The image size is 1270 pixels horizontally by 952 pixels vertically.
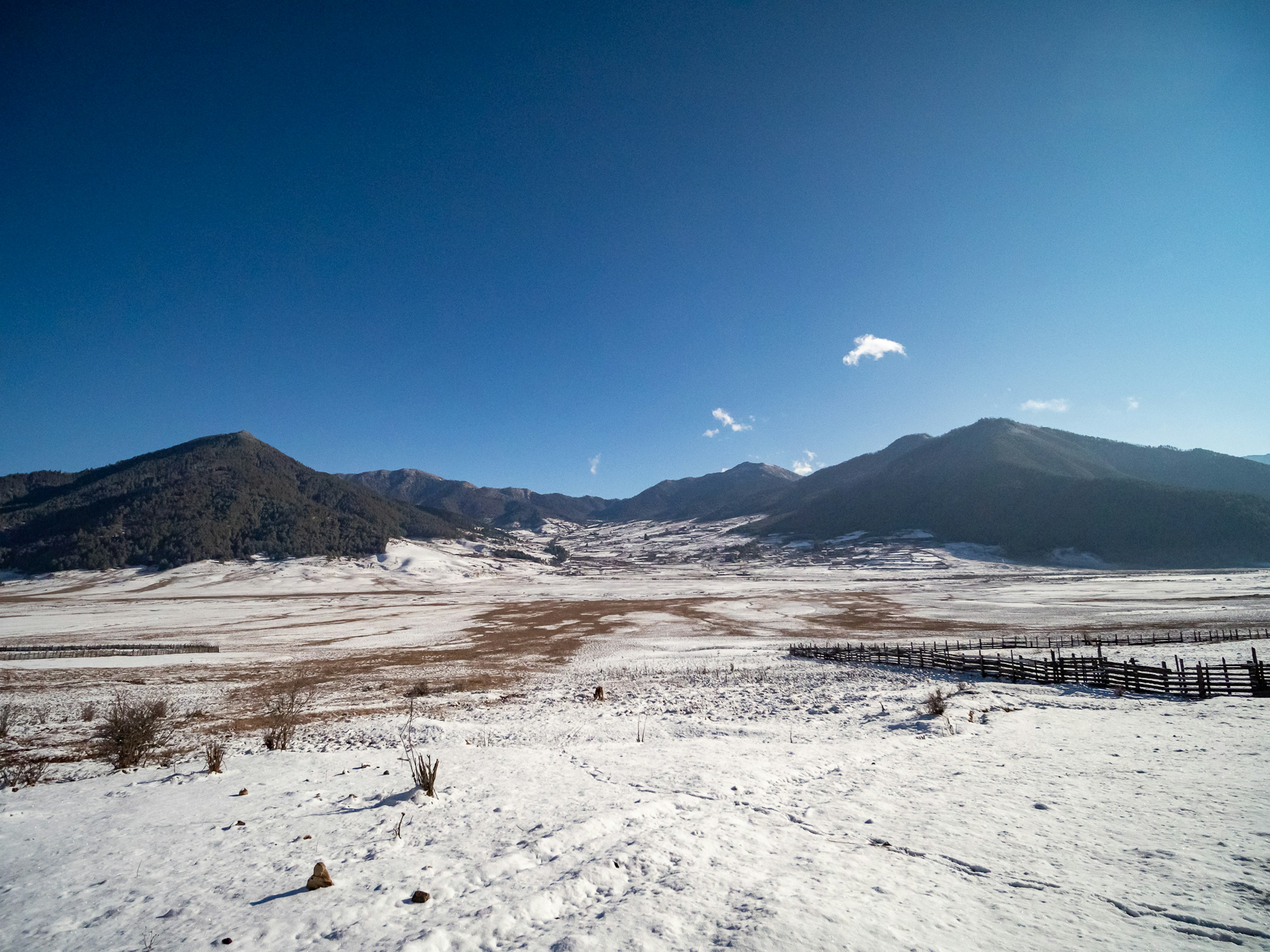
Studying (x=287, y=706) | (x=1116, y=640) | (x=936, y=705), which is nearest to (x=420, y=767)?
(x=287, y=706)

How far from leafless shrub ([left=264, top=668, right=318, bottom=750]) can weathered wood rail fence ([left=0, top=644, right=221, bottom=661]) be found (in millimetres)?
15671

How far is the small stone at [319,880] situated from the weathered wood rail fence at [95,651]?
48.4m

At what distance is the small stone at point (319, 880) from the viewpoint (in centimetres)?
692

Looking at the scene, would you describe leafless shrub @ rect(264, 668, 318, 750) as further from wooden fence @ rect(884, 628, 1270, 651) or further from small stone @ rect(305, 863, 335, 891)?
wooden fence @ rect(884, 628, 1270, 651)

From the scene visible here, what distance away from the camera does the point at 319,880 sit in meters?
6.93

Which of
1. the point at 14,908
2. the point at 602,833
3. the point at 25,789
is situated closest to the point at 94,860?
the point at 14,908

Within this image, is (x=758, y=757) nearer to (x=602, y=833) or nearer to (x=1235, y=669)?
(x=602, y=833)

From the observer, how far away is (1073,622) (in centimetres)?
5153

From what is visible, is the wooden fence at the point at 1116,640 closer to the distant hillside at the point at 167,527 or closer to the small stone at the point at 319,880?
the small stone at the point at 319,880

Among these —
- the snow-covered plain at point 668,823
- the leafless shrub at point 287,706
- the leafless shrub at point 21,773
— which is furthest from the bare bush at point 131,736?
the leafless shrub at point 287,706

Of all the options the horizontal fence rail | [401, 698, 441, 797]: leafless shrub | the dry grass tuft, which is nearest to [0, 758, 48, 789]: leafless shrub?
[401, 698, 441, 797]: leafless shrub

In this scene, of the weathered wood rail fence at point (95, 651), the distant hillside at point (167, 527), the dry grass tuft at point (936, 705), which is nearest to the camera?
the dry grass tuft at point (936, 705)

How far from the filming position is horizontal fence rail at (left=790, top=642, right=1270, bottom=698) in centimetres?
2077

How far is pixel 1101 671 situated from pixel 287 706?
37391 mm
